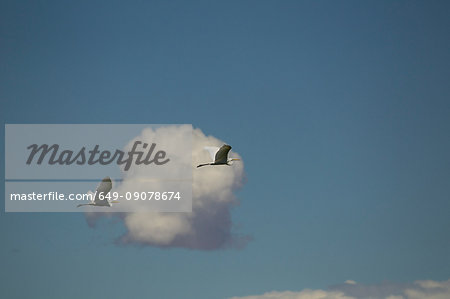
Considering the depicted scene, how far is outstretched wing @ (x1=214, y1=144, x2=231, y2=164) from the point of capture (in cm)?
12538

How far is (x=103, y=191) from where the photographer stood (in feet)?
450

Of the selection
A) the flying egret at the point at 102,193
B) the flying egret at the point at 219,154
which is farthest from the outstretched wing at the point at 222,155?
the flying egret at the point at 102,193

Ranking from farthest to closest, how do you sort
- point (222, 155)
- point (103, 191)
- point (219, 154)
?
point (103, 191) < point (222, 155) < point (219, 154)

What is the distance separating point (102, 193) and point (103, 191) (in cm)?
96

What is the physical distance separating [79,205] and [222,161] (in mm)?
26949

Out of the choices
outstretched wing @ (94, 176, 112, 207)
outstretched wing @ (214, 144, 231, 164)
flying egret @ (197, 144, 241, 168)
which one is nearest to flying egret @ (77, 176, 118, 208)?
outstretched wing @ (94, 176, 112, 207)

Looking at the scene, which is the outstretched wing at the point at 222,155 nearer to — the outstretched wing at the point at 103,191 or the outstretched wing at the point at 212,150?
the outstretched wing at the point at 212,150

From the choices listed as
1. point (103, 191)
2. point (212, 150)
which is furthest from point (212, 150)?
point (103, 191)

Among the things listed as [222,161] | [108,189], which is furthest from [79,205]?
[222,161]

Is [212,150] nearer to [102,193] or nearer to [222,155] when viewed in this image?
[222,155]

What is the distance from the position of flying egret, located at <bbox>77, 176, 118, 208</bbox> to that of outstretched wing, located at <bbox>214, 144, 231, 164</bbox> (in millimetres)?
14988

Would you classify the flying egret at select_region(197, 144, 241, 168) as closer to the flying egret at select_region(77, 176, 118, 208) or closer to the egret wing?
the egret wing

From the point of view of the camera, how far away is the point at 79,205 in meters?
147

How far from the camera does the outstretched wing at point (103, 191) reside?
134 meters
